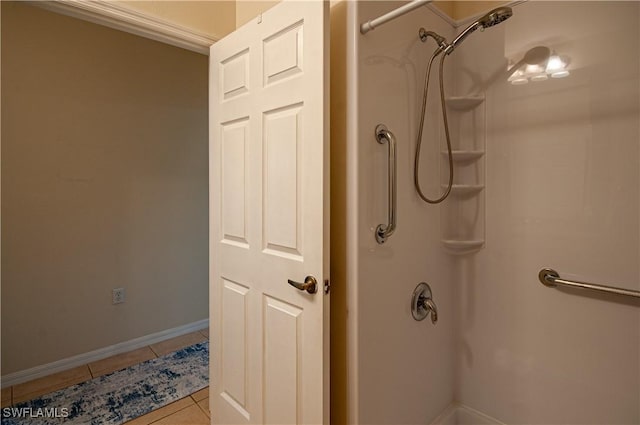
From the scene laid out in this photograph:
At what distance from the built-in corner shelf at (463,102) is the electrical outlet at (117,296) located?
2.68 meters

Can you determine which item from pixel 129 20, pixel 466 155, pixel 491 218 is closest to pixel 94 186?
pixel 129 20

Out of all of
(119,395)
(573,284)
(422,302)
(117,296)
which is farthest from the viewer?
(117,296)

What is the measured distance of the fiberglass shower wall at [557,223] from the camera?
4.31 feet

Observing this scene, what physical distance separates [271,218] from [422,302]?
803 millimetres

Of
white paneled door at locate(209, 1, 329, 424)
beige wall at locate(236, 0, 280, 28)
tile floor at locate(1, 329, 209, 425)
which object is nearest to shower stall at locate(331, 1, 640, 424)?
white paneled door at locate(209, 1, 329, 424)

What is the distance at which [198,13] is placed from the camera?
1.67 m

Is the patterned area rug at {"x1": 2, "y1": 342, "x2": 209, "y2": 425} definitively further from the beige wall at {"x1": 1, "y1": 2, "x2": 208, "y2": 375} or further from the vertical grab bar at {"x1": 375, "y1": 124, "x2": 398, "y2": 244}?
the vertical grab bar at {"x1": 375, "y1": 124, "x2": 398, "y2": 244}

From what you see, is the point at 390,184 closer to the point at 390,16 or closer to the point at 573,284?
the point at 390,16

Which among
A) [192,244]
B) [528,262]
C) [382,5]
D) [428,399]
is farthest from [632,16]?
[192,244]

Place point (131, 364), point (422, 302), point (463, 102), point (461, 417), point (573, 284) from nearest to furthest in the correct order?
point (573, 284)
point (422, 302)
point (463, 102)
point (461, 417)
point (131, 364)

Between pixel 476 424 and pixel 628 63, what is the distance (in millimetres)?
1804

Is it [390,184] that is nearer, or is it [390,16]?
[390,16]

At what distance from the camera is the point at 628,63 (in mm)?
1279

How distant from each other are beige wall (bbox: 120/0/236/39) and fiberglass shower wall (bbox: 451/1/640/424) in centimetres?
126
